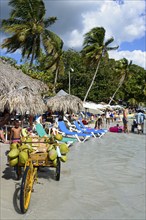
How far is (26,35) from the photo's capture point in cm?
2219

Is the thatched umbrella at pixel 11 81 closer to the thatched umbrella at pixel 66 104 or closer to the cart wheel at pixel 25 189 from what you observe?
the thatched umbrella at pixel 66 104

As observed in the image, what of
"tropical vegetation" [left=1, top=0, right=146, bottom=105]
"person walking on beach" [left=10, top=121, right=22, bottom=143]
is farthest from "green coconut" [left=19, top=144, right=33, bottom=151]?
"tropical vegetation" [left=1, top=0, right=146, bottom=105]

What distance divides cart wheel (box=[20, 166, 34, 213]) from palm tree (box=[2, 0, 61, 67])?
61.3 feet

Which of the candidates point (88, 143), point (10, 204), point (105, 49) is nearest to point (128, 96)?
point (105, 49)

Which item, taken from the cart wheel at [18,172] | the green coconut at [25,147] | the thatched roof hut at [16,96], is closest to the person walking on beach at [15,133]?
the cart wheel at [18,172]

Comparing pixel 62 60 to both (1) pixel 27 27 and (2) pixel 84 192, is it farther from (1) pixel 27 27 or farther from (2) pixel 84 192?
(2) pixel 84 192

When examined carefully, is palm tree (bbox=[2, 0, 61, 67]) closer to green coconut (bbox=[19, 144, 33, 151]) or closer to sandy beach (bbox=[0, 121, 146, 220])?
sandy beach (bbox=[0, 121, 146, 220])

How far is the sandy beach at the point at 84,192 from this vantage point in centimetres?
465

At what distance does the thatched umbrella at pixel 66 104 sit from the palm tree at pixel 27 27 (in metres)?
6.45

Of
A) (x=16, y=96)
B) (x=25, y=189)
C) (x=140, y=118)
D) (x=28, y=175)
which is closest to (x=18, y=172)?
(x=28, y=175)

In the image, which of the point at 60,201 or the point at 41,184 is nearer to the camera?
the point at 60,201

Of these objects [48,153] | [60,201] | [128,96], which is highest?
[128,96]

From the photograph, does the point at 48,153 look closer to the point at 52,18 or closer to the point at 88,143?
the point at 88,143

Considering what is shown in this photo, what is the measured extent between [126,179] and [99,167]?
129cm
